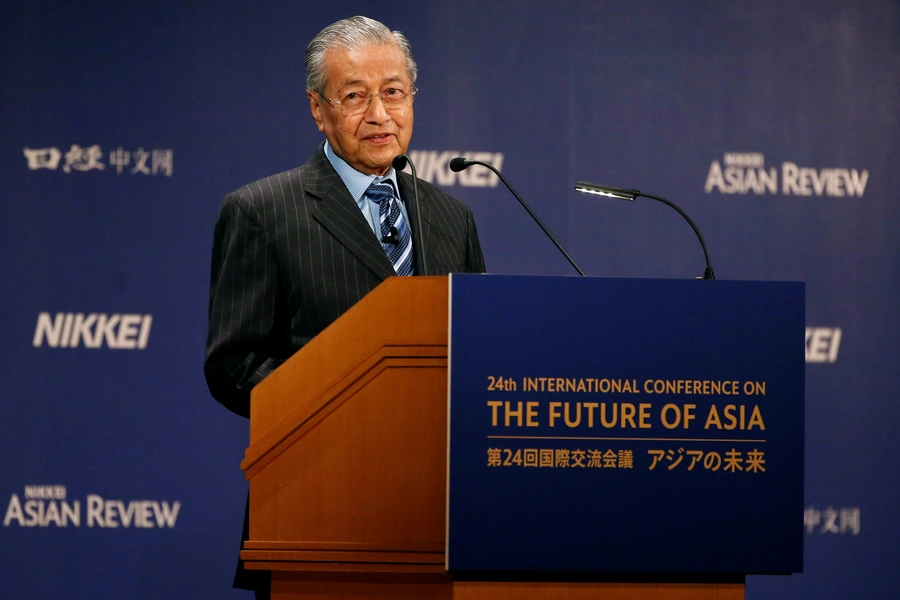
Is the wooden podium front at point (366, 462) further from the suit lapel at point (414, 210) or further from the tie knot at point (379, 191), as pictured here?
the tie knot at point (379, 191)

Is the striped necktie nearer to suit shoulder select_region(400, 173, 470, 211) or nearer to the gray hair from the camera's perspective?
suit shoulder select_region(400, 173, 470, 211)

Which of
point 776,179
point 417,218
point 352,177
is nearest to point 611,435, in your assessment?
point 417,218

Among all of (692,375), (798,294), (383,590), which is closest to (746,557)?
(692,375)

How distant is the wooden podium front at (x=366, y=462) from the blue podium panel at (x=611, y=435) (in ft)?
0.28

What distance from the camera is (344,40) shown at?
218cm

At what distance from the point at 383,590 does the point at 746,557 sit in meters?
0.55

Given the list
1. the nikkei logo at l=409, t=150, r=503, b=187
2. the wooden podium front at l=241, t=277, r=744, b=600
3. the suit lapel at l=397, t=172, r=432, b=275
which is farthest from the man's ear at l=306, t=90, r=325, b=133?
the nikkei logo at l=409, t=150, r=503, b=187

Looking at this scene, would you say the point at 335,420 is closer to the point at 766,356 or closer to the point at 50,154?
the point at 766,356

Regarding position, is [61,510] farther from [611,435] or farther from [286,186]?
[611,435]

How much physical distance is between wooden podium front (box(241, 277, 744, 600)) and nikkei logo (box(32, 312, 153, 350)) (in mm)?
2416

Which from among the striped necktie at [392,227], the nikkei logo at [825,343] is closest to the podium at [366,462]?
the striped necktie at [392,227]

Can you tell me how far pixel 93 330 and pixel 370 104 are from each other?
2.02 m

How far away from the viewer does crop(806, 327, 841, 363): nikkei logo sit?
3.91 metres

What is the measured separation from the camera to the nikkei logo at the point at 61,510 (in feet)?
11.9
